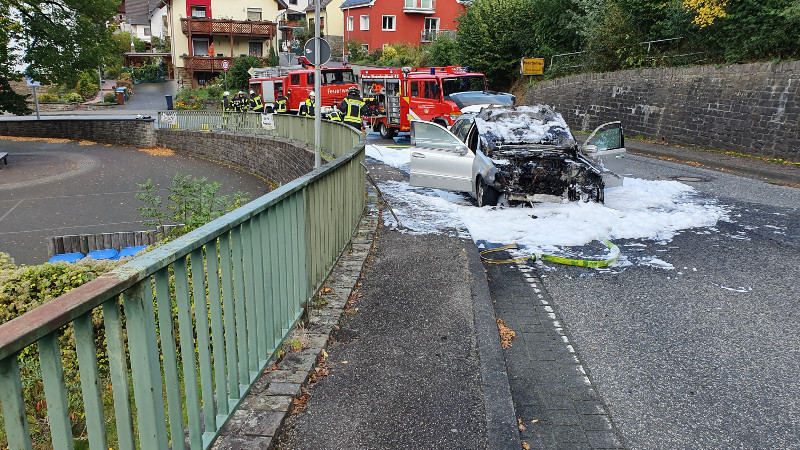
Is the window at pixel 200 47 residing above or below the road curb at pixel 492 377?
above

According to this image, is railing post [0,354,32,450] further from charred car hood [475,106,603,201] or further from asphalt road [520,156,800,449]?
charred car hood [475,106,603,201]

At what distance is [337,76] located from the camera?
28.1 meters

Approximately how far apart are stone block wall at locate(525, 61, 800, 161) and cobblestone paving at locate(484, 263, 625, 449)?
13519 mm

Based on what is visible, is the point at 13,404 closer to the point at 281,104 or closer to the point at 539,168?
the point at 539,168

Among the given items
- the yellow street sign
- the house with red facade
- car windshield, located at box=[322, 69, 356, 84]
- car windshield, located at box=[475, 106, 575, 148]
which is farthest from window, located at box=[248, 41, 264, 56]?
car windshield, located at box=[475, 106, 575, 148]

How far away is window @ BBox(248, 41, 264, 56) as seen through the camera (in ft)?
186

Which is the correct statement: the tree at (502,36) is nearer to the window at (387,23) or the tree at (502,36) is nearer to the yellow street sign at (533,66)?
the yellow street sign at (533,66)

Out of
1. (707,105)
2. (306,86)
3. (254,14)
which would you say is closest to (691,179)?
(707,105)

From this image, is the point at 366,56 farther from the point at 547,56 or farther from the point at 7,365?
the point at 7,365

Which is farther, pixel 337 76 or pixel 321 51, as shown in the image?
pixel 337 76

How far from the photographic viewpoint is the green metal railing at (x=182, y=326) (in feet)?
6.04

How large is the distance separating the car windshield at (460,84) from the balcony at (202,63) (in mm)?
37956

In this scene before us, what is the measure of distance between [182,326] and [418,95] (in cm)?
1892

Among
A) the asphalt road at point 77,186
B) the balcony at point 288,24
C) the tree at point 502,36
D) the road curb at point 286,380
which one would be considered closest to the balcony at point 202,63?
the balcony at point 288,24
